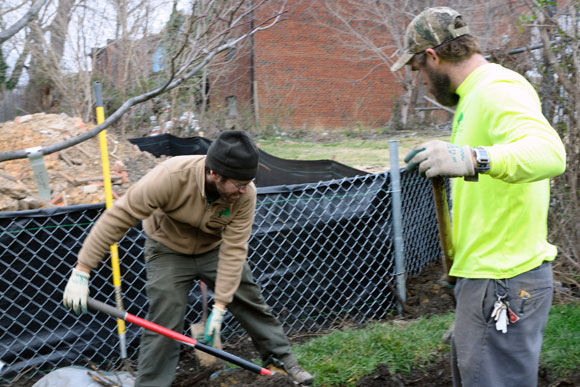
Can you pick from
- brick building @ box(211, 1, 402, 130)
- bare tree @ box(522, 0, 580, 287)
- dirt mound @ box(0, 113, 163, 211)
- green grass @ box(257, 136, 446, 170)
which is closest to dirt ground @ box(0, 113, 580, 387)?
dirt mound @ box(0, 113, 163, 211)

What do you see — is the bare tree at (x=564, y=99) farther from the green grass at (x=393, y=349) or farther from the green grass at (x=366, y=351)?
the green grass at (x=366, y=351)

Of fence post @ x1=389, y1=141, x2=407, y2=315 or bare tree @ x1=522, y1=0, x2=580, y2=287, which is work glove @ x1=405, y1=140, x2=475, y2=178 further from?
bare tree @ x1=522, y1=0, x2=580, y2=287

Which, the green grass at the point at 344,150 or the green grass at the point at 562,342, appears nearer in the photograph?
the green grass at the point at 562,342

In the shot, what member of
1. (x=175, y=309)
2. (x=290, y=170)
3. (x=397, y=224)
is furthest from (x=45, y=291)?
(x=290, y=170)

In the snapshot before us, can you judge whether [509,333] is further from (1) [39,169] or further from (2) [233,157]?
(1) [39,169]

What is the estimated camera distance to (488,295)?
2.16m

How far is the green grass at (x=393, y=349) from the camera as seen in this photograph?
11.6 feet

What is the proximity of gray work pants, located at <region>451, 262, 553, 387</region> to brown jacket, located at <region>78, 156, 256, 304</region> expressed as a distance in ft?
4.79

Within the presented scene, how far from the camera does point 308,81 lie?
2122 centimetres

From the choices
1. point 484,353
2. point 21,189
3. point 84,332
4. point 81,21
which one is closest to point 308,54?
point 81,21

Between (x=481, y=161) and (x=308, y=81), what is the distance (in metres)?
19.8

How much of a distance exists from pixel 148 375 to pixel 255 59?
17752 mm

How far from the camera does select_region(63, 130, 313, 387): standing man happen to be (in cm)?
303

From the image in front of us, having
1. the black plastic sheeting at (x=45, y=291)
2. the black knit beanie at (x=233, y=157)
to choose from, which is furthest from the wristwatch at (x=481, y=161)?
the black plastic sheeting at (x=45, y=291)
